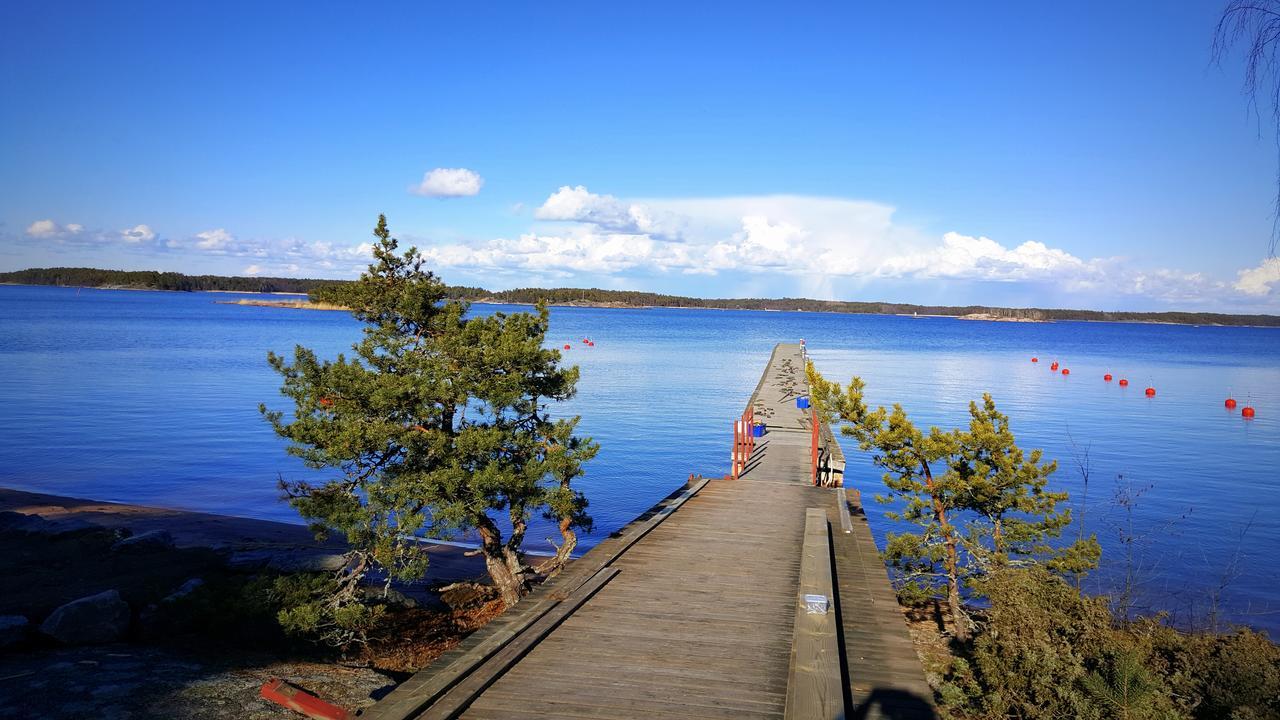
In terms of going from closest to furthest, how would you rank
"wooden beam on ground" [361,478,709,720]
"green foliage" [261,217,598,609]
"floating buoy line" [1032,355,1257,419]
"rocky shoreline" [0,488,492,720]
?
"wooden beam on ground" [361,478,709,720] → "rocky shoreline" [0,488,492,720] → "green foliage" [261,217,598,609] → "floating buoy line" [1032,355,1257,419]

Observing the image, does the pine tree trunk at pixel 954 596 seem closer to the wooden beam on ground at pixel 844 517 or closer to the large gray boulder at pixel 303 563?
the wooden beam on ground at pixel 844 517

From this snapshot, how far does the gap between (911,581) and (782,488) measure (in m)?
3.56

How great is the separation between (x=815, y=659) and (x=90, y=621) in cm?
903

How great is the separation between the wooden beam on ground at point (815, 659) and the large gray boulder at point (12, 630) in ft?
29.6

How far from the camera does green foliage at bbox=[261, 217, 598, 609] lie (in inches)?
378

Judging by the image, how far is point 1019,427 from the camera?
33000 millimetres

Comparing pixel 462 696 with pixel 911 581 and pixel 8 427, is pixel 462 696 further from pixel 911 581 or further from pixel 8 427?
pixel 8 427

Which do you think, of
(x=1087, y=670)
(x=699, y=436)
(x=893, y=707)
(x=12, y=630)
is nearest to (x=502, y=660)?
(x=893, y=707)

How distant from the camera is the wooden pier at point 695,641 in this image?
5.75 metres

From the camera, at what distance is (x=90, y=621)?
991 centimetres

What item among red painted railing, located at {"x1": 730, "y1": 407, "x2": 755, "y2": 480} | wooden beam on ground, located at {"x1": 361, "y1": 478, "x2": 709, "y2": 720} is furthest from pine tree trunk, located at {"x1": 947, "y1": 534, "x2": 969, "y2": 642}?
red painted railing, located at {"x1": 730, "y1": 407, "x2": 755, "y2": 480}

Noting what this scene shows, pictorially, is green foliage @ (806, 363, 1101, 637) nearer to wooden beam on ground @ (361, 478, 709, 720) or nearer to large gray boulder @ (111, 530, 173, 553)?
wooden beam on ground @ (361, 478, 709, 720)

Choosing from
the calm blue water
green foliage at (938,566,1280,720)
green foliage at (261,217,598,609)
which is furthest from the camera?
the calm blue water

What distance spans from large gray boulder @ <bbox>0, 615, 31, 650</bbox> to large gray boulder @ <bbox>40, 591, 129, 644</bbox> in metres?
0.19
